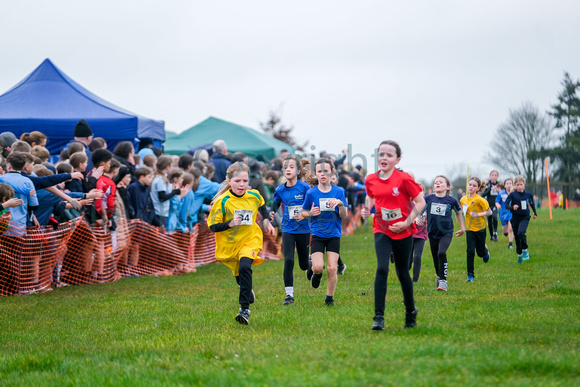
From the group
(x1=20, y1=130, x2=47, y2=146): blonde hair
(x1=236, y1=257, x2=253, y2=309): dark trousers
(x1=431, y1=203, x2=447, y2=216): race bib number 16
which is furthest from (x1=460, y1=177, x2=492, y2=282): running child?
(x1=20, y1=130, x2=47, y2=146): blonde hair

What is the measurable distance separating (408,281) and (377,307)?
17.0 inches

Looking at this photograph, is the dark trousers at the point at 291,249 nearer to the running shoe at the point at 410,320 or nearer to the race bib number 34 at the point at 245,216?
the race bib number 34 at the point at 245,216

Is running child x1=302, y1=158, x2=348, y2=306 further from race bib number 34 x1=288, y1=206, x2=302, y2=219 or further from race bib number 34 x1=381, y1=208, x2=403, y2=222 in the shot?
race bib number 34 x1=381, y1=208, x2=403, y2=222

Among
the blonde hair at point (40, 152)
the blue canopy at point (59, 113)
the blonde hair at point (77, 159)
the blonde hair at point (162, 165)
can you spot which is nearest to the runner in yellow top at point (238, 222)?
the blonde hair at point (77, 159)

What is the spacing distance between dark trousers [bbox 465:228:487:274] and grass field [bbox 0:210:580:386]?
0.38 meters

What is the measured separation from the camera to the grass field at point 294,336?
210 inches

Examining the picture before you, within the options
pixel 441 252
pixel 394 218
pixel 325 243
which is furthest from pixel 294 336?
pixel 441 252

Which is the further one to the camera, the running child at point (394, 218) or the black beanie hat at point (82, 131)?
the black beanie hat at point (82, 131)

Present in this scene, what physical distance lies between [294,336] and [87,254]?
21.1 ft

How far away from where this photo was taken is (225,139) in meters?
28.7

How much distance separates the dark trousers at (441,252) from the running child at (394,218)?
391 cm

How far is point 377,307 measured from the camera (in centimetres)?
732

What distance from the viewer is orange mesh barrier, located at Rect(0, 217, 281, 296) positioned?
10.9m

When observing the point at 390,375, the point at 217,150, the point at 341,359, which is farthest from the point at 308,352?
the point at 217,150
